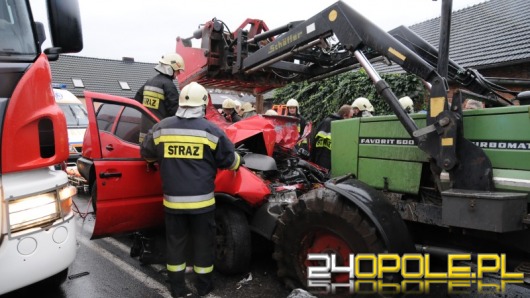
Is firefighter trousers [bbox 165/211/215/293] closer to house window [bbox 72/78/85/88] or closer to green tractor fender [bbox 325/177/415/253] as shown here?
green tractor fender [bbox 325/177/415/253]

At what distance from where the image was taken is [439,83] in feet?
8.74

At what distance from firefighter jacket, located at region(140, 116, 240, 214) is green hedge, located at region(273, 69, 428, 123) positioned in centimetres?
689

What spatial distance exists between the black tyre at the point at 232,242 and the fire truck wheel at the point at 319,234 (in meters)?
0.50

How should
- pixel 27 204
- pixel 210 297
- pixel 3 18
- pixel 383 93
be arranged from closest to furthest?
pixel 27 204 < pixel 3 18 < pixel 383 93 < pixel 210 297

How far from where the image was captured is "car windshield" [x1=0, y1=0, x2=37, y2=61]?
2.47 metres

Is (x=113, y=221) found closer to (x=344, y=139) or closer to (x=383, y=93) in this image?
(x=344, y=139)

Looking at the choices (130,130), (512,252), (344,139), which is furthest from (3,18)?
(512,252)

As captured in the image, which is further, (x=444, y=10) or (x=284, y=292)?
(x=284, y=292)

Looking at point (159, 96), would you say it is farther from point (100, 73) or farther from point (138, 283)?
point (100, 73)

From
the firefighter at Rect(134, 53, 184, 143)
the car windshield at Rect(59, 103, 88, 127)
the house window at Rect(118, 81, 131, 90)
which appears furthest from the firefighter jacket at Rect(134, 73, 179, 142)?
the house window at Rect(118, 81, 131, 90)

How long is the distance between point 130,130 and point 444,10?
10.4 feet

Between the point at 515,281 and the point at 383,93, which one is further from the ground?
the point at 383,93

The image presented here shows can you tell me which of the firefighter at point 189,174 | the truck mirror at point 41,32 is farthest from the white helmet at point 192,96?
the truck mirror at point 41,32

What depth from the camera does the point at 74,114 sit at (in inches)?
381
